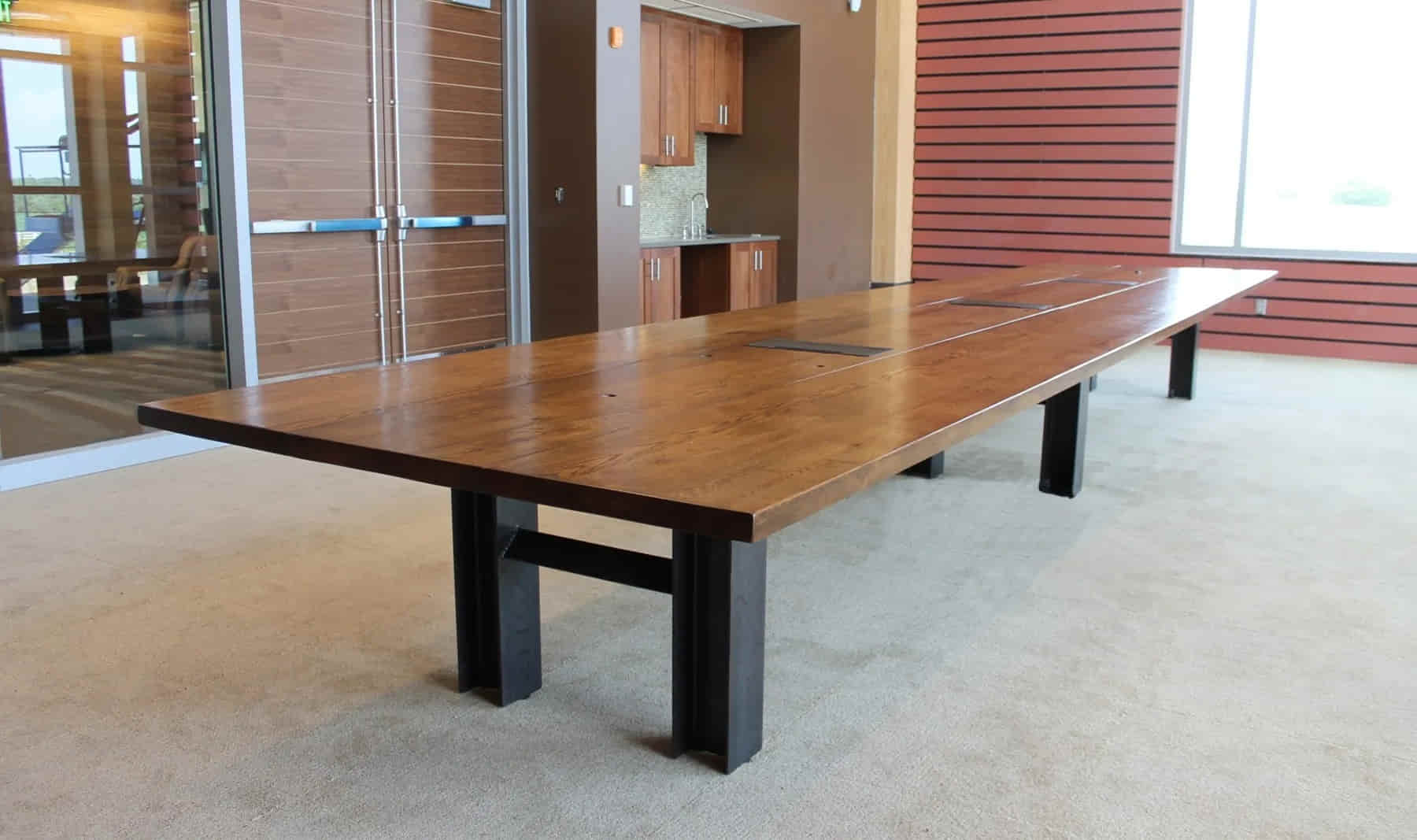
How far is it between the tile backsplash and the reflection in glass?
11.0 feet

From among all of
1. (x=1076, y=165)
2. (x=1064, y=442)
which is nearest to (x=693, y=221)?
(x=1076, y=165)

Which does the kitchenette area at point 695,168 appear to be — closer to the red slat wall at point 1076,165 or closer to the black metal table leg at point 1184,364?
the red slat wall at point 1076,165

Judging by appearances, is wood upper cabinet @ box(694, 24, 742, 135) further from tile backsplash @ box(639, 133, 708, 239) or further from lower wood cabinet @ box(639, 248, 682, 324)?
lower wood cabinet @ box(639, 248, 682, 324)

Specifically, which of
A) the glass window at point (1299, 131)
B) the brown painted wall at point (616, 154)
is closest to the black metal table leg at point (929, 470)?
the brown painted wall at point (616, 154)

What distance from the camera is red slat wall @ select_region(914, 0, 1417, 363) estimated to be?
26.5ft

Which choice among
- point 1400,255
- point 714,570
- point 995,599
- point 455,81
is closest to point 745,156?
point 455,81

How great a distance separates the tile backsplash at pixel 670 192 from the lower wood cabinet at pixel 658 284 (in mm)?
515

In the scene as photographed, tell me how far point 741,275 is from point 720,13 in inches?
62.7

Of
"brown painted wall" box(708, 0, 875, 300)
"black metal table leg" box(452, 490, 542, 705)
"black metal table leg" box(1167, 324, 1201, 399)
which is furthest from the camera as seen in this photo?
"brown painted wall" box(708, 0, 875, 300)

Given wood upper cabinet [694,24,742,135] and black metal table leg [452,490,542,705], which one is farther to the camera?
wood upper cabinet [694,24,742,135]

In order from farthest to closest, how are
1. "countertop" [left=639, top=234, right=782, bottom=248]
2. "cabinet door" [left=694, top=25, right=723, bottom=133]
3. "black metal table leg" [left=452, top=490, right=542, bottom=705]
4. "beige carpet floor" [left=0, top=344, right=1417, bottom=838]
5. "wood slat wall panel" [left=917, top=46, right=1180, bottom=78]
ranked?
"wood slat wall panel" [left=917, top=46, right=1180, bottom=78]
"cabinet door" [left=694, top=25, right=723, bottom=133]
"countertop" [left=639, top=234, right=782, bottom=248]
"black metal table leg" [left=452, top=490, right=542, bottom=705]
"beige carpet floor" [left=0, top=344, right=1417, bottom=838]

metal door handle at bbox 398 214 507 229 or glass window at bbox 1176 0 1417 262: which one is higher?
glass window at bbox 1176 0 1417 262

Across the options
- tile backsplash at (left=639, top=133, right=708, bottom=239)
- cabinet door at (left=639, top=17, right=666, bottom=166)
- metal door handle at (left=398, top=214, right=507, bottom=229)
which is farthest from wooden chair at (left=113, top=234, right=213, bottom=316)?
tile backsplash at (left=639, top=133, right=708, bottom=239)

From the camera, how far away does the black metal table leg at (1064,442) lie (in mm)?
4098
